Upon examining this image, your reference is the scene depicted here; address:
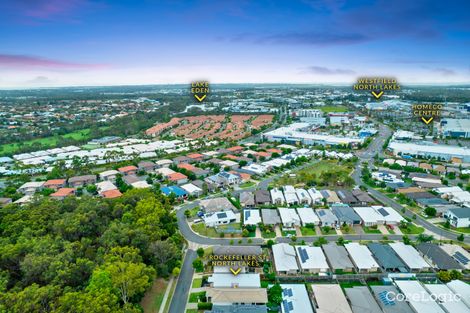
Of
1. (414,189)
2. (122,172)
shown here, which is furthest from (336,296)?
(122,172)

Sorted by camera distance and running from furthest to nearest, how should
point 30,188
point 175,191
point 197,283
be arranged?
1. point 30,188
2. point 175,191
3. point 197,283

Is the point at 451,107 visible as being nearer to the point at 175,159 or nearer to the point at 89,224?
the point at 175,159

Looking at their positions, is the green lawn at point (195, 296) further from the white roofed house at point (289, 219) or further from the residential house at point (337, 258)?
the white roofed house at point (289, 219)

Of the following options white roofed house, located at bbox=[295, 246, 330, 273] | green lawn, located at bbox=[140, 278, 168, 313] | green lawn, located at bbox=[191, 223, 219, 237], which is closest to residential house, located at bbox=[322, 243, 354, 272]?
white roofed house, located at bbox=[295, 246, 330, 273]

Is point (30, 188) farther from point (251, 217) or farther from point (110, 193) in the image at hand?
point (251, 217)

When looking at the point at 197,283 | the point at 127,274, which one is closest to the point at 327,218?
the point at 197,283

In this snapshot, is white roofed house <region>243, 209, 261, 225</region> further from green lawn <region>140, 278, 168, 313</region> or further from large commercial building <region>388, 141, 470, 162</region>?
large commercial building <region>388, 141, 470, 162</region>
